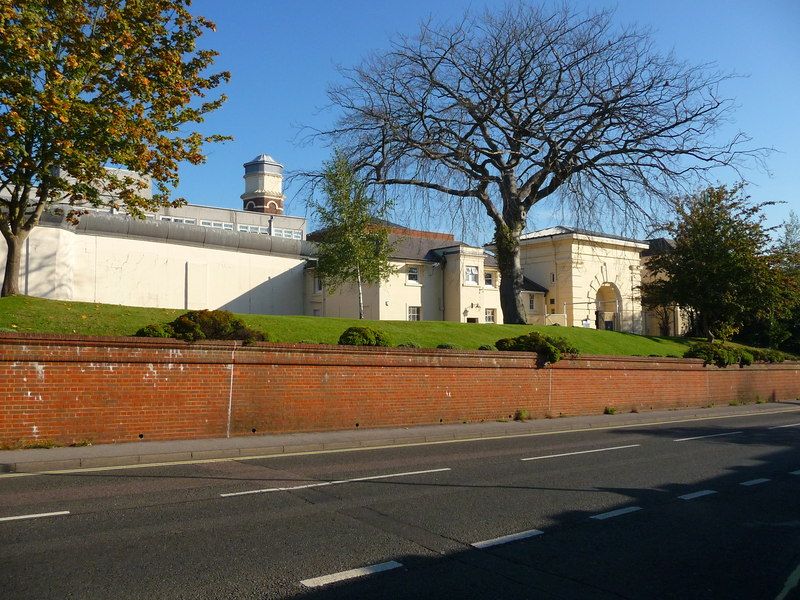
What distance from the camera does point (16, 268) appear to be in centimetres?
2166

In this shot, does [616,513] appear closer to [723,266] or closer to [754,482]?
[754,482]

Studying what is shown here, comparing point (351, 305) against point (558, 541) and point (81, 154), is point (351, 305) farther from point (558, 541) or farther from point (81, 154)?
point (558, 541)

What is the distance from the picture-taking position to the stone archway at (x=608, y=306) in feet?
192

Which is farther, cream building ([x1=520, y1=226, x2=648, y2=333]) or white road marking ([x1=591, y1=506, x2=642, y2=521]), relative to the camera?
cream building ([x1=520, y1=226, x2=648, y2=333])

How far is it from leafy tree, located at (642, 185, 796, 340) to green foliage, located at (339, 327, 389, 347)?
2352cm

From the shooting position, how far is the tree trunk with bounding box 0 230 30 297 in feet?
68.8

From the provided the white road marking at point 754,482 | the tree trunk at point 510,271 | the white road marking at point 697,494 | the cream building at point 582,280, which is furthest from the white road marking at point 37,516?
the cream building at point 582,280

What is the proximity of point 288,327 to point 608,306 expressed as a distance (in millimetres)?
41299

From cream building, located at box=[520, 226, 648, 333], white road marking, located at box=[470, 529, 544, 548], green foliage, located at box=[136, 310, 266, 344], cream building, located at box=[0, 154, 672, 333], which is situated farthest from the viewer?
cream building, located at box=[520, 226, 648, 333]

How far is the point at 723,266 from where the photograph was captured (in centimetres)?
3922

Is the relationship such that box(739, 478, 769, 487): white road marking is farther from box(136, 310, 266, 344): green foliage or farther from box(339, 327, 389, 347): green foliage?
box(136, 310, 266, 344): green foliage

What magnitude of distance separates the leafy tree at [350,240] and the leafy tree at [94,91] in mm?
18321

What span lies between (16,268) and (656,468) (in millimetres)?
18558

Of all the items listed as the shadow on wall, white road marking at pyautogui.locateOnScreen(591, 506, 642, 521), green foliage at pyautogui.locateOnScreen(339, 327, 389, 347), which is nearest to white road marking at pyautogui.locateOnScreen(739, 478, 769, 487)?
white road marking at pyautogui.locateOnScreen(591, 506, 642, 521)
